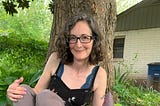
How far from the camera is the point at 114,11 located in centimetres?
442

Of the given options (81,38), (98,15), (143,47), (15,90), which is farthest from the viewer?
(143,47)

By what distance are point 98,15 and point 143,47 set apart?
12.4 m

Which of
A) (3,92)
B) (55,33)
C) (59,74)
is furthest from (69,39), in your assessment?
(55,33)

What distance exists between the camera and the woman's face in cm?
296

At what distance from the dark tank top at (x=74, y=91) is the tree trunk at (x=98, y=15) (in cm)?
109

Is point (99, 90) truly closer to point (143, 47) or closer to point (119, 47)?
point (143, 47)

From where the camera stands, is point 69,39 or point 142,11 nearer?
point 69,39

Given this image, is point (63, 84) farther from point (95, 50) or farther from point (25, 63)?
point (25, 63)

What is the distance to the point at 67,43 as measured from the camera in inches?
121

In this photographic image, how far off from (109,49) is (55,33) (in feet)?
2.13

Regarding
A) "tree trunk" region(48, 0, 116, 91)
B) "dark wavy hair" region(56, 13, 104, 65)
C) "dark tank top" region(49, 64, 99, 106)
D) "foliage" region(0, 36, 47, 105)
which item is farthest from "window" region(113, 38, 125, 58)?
"dark tank top" region(49, 64, 99, 106)

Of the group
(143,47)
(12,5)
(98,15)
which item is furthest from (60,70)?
(143,47)

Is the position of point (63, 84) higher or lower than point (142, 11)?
lower

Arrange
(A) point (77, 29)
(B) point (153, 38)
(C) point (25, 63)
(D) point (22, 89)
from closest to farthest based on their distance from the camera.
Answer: (D) point (22, 89), (A) point (77, 29), (C) point (25, 63), (B) point (153, 38)
